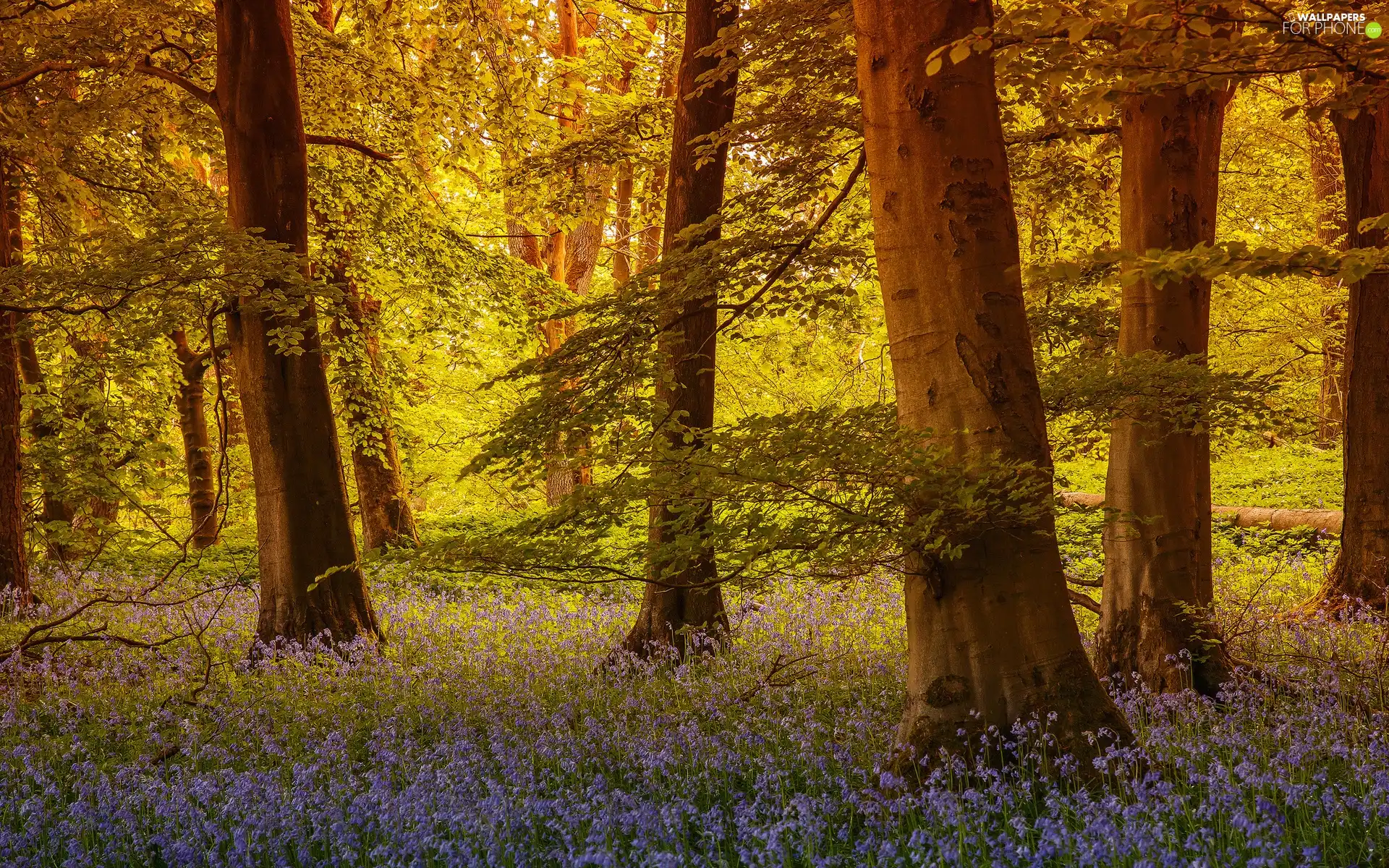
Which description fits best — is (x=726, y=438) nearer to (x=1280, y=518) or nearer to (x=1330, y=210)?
(x=1280, y=518)

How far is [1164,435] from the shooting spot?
18.9 feet

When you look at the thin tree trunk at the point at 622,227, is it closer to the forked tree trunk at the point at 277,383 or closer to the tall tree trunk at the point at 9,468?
the tall tree trunk at the point at 9,468

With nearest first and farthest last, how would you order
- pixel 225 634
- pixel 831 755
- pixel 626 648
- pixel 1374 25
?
pixel 1374 25, pixel 831 755, pixel 626 648, pixel 225 634

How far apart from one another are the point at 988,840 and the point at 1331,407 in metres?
23.1

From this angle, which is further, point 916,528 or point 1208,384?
point 1208,384

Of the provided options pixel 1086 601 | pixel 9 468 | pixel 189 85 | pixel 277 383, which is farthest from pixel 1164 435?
pixel 9 468

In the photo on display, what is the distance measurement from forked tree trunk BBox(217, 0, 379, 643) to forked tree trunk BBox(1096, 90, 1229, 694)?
6309mm

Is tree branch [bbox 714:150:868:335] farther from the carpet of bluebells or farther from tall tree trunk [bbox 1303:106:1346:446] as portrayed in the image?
tall tree trunk [bbox 1303:106:1346:446]

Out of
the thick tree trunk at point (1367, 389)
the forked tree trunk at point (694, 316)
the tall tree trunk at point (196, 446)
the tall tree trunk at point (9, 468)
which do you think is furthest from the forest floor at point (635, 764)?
the tall tree trunk at point (196, 446)

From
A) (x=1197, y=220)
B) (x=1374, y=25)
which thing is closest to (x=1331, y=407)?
(x=1197, y=220)

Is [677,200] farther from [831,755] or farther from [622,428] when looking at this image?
[831,755]

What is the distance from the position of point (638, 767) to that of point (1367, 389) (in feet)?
23.3

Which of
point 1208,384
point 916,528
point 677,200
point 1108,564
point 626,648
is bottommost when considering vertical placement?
point 626,648

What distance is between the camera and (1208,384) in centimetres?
484
